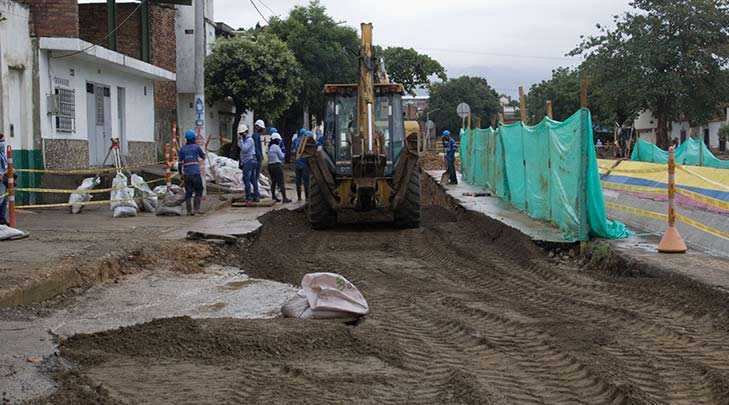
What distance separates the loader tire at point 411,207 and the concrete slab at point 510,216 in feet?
4.57

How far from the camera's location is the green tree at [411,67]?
52.4 meters

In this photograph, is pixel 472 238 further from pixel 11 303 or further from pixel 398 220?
pixel 11 303

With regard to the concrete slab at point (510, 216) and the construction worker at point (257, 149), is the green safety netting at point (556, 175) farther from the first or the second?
the construction worker at point (257, 149)

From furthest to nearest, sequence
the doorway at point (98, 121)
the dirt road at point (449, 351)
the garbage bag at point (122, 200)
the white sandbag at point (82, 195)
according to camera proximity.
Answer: the doorway at point (98, 121) < the white sandbag at point (82, 195) < the garbage bag at point (122, 200) < the dirt road at point (449, 351)

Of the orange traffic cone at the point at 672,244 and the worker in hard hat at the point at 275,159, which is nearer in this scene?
the orange traffic cone at the point at 672,244

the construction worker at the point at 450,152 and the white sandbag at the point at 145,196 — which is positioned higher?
the construction worker at the point at 450,152

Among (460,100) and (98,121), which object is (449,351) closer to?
(98,121)

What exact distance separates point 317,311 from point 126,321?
1646 mm

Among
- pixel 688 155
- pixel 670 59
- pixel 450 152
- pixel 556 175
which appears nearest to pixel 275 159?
pixel 556 175

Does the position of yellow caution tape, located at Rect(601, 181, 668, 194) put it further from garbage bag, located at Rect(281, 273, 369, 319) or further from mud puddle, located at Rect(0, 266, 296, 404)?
garbage bag, located at Rect(281, 273, 369, 319)

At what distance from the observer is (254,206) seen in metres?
17.9

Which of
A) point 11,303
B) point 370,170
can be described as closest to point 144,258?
point 11,303

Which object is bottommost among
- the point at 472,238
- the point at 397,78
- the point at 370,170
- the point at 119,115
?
the point at 472,238

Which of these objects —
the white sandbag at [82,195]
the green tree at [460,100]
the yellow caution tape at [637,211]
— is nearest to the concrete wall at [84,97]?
the white sandbag at [82,195]
